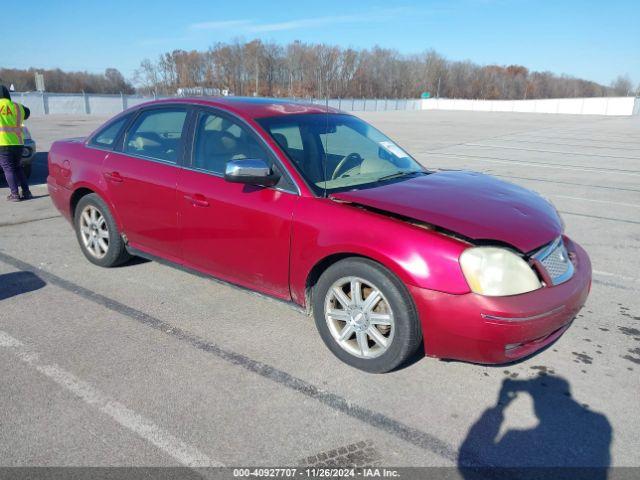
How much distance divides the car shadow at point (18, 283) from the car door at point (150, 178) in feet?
3.08

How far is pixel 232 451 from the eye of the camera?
256cm

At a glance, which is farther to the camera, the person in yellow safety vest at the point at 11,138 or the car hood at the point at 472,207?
the person in yellow safety vest at the point at 11,138

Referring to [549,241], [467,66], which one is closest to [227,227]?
[549,241]

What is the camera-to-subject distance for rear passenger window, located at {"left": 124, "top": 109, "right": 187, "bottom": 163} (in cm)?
429

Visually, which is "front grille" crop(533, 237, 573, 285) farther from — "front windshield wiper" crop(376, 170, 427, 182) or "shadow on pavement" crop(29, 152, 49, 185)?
"shadow on pavement" crop(29, 152, 49, 185)

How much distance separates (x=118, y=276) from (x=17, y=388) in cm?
194

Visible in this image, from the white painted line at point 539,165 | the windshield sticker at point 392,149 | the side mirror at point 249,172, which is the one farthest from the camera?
the white painted line at point 539,165

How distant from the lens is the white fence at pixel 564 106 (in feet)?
184

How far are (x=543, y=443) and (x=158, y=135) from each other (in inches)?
146

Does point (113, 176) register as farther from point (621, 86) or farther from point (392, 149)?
point (621, 86)

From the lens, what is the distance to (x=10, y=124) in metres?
7.54

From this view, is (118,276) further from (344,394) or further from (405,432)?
(405,432)

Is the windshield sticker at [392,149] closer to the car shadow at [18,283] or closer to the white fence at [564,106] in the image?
the car shadow at [18,283]

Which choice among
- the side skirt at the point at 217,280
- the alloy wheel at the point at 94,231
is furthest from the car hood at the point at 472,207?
the alloy wheel at the point at 94,231
